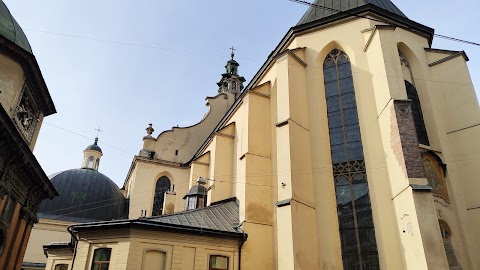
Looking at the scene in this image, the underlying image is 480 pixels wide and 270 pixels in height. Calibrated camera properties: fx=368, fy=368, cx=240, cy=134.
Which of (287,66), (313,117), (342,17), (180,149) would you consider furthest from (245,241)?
(180,149)

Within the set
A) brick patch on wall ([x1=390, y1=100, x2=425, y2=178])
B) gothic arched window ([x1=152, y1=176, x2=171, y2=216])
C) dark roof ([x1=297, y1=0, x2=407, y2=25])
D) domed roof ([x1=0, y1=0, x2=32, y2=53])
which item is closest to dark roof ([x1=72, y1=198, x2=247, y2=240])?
brick patch on wall ([x1=390, y1=100, x2=425, y2=178])

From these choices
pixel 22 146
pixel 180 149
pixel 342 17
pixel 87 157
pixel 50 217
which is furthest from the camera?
pixel 87 157

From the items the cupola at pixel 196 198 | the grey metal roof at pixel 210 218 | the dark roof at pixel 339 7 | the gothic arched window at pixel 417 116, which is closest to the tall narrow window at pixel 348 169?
the gothic arched window at pixel 417 116

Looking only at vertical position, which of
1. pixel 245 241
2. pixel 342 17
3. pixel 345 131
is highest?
pixel 342 17

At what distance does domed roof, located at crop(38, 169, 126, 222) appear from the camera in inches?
960

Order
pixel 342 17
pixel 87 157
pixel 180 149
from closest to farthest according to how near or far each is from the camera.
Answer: pixel 342 17 → pixel 180 149 → pixel 87 157

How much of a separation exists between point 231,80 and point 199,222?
22617 mm

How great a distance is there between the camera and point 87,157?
32.0 metres

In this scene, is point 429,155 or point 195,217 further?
point 195,217

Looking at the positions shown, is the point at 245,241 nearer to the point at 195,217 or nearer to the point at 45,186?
the point at 195,217

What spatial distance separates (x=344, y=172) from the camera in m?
12.6

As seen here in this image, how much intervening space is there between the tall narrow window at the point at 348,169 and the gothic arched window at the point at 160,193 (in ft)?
48.2

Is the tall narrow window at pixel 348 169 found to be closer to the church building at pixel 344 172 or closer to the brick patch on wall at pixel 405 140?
the church building at pixel 344 172

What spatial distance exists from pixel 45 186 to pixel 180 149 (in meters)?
12.5
